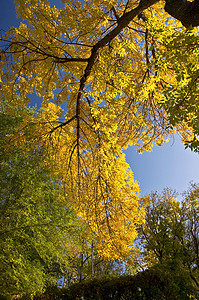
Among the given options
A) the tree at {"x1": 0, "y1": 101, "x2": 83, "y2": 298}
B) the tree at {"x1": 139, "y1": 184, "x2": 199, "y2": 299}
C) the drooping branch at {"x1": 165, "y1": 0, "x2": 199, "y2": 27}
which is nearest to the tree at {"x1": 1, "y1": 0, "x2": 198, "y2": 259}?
the drooping branch at {"x1": 165, "y1": 0, "x2": 199, "y2": 27}

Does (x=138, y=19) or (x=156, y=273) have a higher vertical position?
(x=138, y=19)

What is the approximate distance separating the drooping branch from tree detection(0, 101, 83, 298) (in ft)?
14.7

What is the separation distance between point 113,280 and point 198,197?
776cm

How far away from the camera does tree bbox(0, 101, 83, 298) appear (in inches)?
242

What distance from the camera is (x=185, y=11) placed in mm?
2357

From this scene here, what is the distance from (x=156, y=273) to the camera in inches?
226

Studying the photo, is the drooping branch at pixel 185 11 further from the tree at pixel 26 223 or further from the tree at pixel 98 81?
the tree at pixel 26 223

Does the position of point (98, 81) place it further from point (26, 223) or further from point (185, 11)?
point (26, 223)

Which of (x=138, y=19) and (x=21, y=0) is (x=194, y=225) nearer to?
(x=138, y=19)

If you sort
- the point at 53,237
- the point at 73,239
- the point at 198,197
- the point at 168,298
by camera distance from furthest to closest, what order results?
the point at 198,197
the point at 73,239
the point at 53,237
the point at 168,298

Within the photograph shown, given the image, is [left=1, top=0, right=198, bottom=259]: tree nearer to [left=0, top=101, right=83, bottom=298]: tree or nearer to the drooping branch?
the drooping branch

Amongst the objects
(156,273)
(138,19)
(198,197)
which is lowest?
(156,273)

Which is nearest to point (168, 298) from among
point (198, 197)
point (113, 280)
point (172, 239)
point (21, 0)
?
point (113, 280)

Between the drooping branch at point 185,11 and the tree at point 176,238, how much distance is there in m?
8.38
